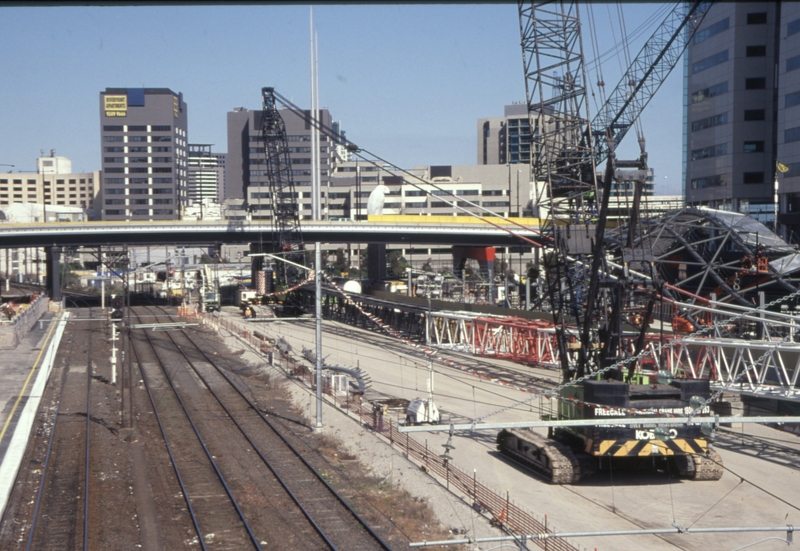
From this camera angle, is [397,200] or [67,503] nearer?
[67,503]

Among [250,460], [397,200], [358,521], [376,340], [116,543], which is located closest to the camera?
[116,543]

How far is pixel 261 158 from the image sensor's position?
6427 inches

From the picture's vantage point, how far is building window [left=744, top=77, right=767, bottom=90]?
62188 millimetres

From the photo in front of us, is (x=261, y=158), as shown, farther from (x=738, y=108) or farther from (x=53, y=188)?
(x=738, y=108)

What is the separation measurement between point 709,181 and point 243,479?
56443 mm

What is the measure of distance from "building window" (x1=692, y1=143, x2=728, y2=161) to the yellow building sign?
120151mm

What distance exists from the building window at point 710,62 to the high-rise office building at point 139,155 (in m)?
110

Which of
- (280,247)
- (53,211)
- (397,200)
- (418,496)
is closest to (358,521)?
(418,496)

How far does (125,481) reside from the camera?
19.9 meters

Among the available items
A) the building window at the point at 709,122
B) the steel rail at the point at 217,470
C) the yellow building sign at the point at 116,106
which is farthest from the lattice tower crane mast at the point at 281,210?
the yellow building sign at the point at 116,106

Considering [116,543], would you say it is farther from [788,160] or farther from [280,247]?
[280,247]

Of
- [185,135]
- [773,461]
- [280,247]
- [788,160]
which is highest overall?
[185,135]

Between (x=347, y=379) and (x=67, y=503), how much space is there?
15.4 m

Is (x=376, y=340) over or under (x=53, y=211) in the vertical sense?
under
